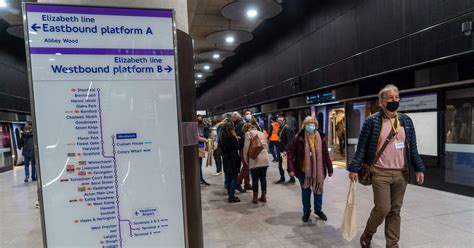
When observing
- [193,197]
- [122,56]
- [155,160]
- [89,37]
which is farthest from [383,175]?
[89,37]

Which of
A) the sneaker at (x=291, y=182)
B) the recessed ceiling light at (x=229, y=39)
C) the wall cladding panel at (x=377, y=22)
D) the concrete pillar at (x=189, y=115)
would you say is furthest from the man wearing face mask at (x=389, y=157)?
the recessed ceiling light at (x=229, y=39)

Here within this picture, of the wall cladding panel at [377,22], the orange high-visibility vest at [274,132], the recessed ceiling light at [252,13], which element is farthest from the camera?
the orange high-visibility vest at [274,132]

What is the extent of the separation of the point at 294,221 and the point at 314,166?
2.98 feet

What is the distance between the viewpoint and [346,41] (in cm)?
815

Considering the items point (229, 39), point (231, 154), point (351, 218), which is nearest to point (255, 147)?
point (231, 154)

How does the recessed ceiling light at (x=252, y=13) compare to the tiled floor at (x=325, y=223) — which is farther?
the recessed ceiling light at (x=252, y=13)

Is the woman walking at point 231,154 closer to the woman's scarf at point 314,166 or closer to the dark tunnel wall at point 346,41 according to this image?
the woman's scarf at point 314,166

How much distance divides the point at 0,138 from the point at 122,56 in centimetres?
1394

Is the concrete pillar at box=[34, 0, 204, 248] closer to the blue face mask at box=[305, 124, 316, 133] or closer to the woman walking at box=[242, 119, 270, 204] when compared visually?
the blue face mask at box=[305, 124, 316, 133]

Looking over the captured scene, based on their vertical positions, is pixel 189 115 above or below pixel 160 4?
below

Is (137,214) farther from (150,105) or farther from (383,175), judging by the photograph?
(383,175)

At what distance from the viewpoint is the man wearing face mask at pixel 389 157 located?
3.14m

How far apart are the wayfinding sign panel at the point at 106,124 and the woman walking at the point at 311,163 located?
9.55 ft

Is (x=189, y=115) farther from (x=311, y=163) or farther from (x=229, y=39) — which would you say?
(x=229, y=39)
